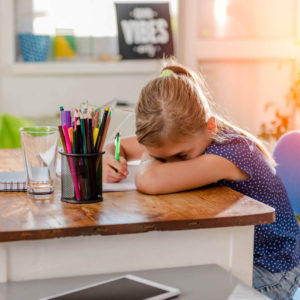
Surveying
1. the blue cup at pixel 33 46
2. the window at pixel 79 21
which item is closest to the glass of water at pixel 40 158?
the blue cup at pixel 33 46

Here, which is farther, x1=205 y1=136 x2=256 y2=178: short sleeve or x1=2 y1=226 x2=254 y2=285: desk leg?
x1=205 y1=136 x2=256 y2=178: short sleeve

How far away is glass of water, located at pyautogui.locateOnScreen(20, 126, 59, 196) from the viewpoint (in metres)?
1.38

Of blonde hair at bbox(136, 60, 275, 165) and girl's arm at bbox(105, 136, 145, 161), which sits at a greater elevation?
blonde hair at bbox(136, 60, 275, 165)

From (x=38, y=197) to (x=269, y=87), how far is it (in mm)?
2969

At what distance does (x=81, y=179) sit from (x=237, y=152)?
44 centimetres

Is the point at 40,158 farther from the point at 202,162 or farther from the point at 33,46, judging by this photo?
the point at 33,46

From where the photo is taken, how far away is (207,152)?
1.56 metres

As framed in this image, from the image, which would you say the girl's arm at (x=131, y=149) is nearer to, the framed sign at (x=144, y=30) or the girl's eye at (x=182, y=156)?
the girl's eye at (x=182, y=156)

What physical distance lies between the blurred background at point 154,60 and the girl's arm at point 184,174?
2.35m

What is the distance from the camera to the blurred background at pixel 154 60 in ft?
12.8

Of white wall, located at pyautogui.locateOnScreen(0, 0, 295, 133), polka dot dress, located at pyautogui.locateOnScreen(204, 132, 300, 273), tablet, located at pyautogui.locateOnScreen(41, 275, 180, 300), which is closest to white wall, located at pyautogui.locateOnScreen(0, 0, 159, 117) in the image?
white wall, located at pyautogui.locateOnScreen(0, 0, 295, 133)

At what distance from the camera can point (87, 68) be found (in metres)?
4.04

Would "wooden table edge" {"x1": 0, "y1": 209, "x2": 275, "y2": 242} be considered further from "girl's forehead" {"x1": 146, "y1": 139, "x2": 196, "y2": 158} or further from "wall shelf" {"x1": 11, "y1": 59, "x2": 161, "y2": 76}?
"wall shelf" {"x1": 11, "y1": 59, "x2": 161, "y2": 76}

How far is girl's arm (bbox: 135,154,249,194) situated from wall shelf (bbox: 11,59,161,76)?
251 cm
